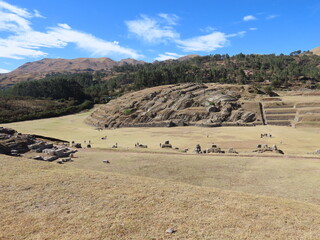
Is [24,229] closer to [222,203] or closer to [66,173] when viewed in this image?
[66,173]

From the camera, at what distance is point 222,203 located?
43.1ft

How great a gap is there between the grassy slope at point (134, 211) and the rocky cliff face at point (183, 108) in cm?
6321

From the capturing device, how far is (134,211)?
38.9 feet

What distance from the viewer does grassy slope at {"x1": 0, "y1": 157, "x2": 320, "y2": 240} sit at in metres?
9.92

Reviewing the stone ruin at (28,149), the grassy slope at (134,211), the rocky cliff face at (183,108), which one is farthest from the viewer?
the rocky cliff face at (183,108)

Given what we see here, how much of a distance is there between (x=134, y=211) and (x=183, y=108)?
3149 inches

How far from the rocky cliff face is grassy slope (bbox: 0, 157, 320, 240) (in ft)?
207

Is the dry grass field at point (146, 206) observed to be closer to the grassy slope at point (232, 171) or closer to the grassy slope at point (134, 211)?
the grassy slope at point (134, 211)

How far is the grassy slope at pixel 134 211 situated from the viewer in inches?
391

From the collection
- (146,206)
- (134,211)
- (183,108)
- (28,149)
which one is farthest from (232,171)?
(183,108)

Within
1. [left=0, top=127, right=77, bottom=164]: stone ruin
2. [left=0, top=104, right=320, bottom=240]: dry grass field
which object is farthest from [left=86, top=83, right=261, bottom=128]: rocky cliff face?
[left=0, top=104, right=320, bottom=240]: dry grass field

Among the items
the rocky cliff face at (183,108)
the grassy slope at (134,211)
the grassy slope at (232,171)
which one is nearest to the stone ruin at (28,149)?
the grassy slope at (232,171)

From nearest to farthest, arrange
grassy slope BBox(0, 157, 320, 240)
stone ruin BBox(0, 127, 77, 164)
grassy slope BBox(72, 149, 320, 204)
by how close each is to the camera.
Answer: grassy slope BBox(0, 157, 320, 240) < grassy slope BBox(72, 149, 320, 204) < stone ruin BBox(0, 127, 77, 164)

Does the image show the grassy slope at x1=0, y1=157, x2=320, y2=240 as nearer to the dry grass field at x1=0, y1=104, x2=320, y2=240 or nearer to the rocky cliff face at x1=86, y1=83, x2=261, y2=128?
the dry grass field at x1=0, y1=104, x2=320, y2=240
